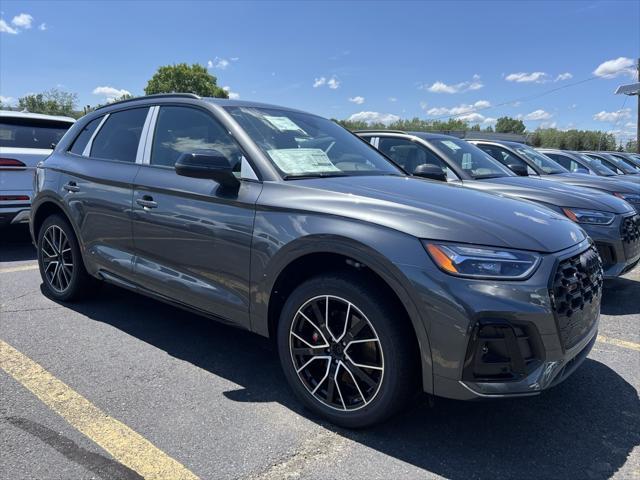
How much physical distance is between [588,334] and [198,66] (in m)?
66.0

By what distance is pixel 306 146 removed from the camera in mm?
3385

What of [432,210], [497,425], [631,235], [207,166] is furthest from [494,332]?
[631,235]

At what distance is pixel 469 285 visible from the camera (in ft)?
7.23

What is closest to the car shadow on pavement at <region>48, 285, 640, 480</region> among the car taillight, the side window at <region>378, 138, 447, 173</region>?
the side window at <region>378, 138, 447, 173</region>

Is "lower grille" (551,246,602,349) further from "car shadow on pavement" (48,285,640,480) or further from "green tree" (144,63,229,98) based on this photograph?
"green tree" (144,63,229,98)

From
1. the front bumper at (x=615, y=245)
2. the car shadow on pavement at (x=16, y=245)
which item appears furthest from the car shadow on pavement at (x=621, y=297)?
the car shadow on pavement at (x=16, y=245)

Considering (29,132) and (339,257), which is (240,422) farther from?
(29,132)

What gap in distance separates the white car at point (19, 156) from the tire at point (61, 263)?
1.63 metres

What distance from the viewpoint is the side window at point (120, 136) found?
387 cm

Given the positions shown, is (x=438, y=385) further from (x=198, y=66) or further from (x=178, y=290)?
(x=198, y=66)

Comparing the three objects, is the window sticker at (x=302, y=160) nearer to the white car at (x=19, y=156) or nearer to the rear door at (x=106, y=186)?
the rear door at (x=106, y=186)

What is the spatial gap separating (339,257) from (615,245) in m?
3.44

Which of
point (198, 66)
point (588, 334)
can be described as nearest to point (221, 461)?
point (588, 334)

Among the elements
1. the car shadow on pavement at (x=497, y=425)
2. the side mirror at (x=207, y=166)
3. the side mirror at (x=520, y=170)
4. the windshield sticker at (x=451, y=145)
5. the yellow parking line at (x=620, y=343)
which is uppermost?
the windshield sticker at (x=451, y=145)
